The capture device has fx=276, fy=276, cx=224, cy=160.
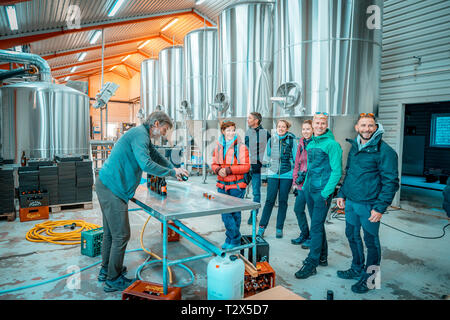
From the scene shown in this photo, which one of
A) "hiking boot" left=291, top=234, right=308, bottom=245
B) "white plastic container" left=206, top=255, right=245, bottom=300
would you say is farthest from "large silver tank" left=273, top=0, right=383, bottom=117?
"white plastic container" left=206, top=255, right=245, bottom=300

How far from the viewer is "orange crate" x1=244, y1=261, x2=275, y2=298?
8.26 ft

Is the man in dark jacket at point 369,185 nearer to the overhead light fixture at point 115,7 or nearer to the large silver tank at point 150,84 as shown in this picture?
the overhead light fixture at point 115,7

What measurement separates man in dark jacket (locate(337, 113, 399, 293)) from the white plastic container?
4.19 feet

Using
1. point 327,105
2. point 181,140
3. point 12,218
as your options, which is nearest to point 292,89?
point 327,105

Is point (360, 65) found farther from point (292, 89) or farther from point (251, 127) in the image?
point (251, 127)

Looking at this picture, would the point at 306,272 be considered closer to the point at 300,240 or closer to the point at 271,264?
the point at 271,264

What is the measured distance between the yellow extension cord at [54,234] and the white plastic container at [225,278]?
2.59m

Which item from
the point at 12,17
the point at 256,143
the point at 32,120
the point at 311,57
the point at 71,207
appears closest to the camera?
the point at 256,143

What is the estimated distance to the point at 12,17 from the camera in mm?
7117

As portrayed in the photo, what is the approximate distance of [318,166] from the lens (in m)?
2.98

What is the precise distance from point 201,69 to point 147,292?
8.30m

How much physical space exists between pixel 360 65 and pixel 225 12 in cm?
382

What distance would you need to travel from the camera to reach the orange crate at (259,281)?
8.26 feet

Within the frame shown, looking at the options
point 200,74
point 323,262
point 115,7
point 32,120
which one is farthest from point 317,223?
point 115,7
